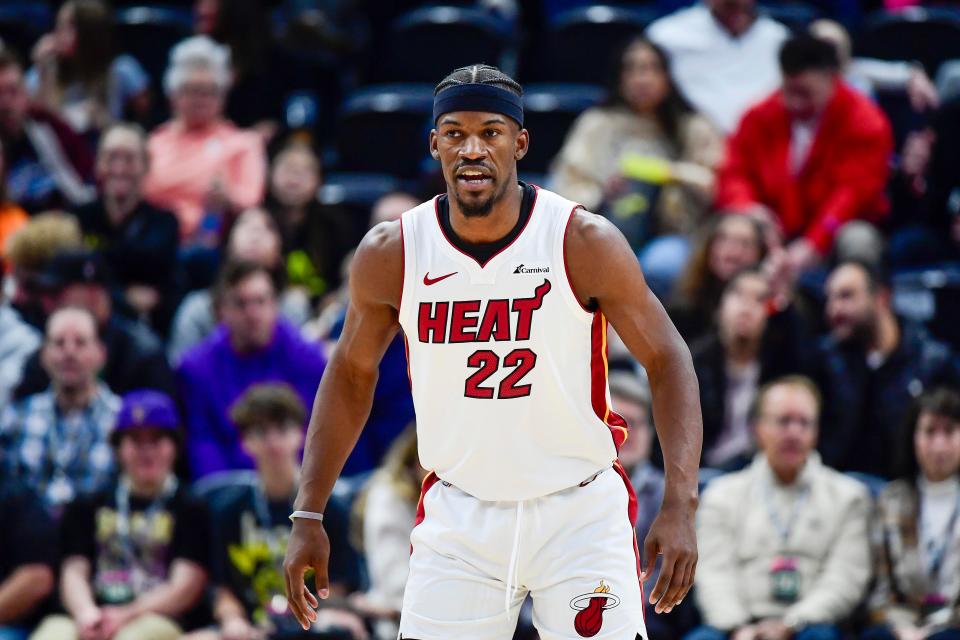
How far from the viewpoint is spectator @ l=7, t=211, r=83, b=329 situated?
846cm

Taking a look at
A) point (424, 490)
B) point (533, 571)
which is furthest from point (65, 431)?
point (533, 571)

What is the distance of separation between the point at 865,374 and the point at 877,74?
2.80m

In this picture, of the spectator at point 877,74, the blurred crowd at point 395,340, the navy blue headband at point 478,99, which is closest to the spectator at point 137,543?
A: the blurred crowd at point 395,340

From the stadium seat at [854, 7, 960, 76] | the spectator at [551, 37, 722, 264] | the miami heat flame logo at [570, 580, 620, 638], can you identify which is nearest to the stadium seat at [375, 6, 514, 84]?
the spectator at [551, 37, 722, 264]

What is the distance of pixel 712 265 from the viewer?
8266mm

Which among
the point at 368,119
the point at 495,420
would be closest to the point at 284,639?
the point at 495,420

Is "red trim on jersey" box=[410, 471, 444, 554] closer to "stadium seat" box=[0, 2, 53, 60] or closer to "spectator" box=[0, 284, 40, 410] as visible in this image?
"spectator" box=[0, 284, 40, 410]

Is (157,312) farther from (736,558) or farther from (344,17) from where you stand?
(736,558)

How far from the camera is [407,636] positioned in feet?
14.6

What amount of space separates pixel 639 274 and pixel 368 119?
241 inches

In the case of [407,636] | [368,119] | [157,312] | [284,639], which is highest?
[368,119]

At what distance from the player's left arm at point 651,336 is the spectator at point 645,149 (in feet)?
15.2

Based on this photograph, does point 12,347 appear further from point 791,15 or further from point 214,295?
point 791,15

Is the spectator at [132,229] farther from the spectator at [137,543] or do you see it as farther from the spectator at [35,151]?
the spectator at [137,543]
